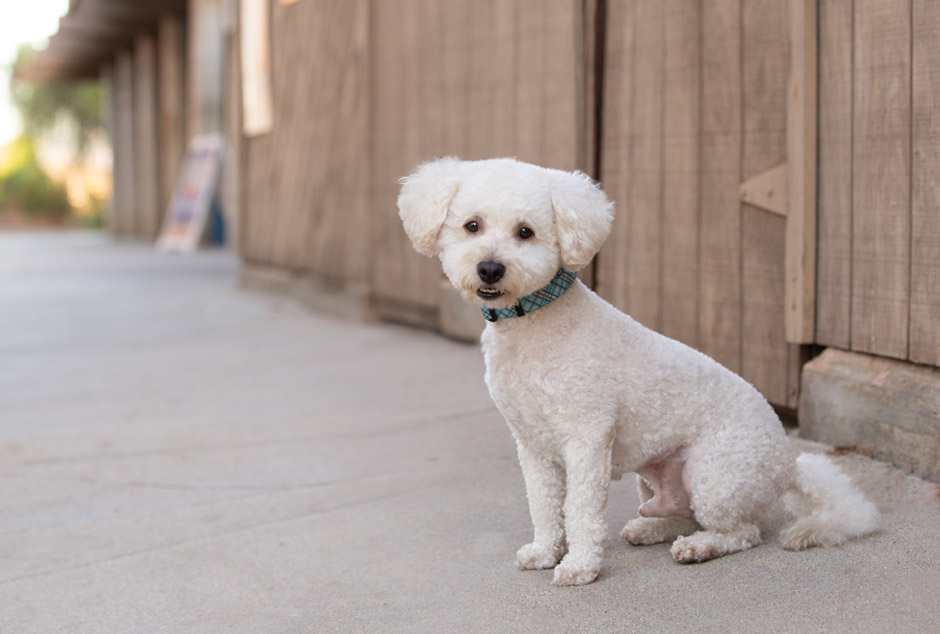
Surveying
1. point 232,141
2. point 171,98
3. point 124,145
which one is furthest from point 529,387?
point 124,145

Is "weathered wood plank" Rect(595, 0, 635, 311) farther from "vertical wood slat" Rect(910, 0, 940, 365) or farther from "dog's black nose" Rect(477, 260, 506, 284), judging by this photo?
"dog's black nose" Rect(477, 260, 506, 284)

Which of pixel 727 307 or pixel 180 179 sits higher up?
pixel 180 179

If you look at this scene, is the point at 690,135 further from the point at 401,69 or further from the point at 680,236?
the point at 401,69

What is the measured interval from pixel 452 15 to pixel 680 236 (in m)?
2.51

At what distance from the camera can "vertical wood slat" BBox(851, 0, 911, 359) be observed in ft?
10.9

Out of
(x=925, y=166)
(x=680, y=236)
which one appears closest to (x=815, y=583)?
(x=925, y=166)

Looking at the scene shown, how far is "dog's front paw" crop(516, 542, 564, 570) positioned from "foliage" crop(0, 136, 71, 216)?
33.3 metres

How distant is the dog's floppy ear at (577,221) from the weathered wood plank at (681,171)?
182 cm

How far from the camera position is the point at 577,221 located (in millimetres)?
2543

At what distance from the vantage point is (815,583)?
2.59 m

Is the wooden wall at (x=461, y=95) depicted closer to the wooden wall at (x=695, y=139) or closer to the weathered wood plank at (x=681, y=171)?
the wooden wall at (x=695, y=139)

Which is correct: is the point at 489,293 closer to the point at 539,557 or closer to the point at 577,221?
the point at 577,221

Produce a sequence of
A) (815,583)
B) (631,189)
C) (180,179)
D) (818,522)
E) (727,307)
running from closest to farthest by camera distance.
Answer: (815,583), (818,522), (727,307), (631,189), (180,179)

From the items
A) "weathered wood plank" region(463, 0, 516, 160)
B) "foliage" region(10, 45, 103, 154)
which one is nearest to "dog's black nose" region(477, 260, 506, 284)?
"weathered wood plank" region(463, 0, 516, 160)
